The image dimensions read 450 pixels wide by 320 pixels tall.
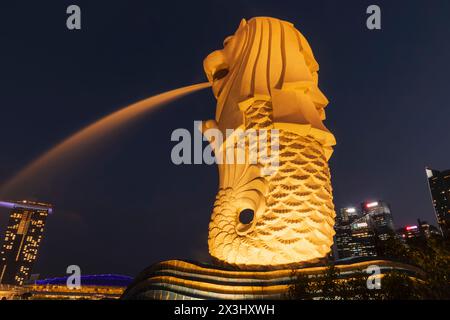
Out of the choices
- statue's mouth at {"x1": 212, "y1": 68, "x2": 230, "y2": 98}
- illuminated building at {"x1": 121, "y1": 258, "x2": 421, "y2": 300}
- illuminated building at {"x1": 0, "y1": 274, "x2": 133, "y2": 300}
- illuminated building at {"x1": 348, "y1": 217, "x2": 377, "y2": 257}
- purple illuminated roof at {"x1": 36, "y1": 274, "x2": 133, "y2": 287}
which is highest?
illuminated building at {"x1": 348, "y1": 217, "x2": 377, "y2": 257}

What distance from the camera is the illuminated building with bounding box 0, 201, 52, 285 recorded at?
265 ft

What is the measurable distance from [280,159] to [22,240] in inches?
3565

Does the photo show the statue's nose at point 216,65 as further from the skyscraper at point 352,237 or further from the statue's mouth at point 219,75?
the skyscraper at point 352,237

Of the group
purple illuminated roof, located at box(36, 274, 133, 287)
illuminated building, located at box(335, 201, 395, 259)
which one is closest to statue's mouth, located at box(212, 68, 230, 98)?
purple illuminated roof, located at box(36, 274, 133, 287)

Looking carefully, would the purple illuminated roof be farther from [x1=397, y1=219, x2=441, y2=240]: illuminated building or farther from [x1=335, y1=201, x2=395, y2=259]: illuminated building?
[x1=335, y1=201, x2=395, y2=259]: illuminated building

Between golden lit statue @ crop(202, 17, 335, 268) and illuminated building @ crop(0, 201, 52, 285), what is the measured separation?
80130 millimetres

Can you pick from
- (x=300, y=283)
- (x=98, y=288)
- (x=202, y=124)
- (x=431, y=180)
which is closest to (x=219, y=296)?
(x=300, y=283)

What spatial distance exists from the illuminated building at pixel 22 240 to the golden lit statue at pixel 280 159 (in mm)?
80130

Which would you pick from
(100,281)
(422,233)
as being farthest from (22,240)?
(422,233)

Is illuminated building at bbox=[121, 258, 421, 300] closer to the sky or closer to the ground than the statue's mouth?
closer to the ground

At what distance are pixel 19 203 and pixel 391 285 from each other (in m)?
90.8

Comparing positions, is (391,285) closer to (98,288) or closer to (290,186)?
(290,186)

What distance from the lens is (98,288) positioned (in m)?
40.7

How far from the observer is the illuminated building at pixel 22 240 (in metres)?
80.8
